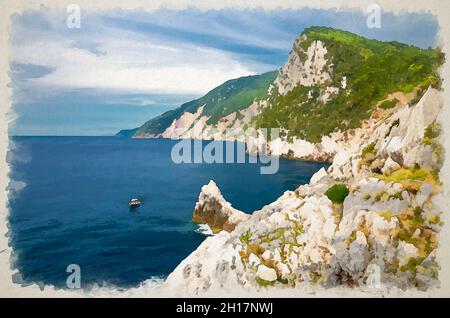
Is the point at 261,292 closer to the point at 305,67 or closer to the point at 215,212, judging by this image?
the point at 215,212

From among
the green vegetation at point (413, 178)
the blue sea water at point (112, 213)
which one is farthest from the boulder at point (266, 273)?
the blue sea water at point (112, 213)

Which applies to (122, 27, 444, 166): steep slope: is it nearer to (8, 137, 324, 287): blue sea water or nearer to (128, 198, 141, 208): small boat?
(8, 137, 324, 287): blue sea water

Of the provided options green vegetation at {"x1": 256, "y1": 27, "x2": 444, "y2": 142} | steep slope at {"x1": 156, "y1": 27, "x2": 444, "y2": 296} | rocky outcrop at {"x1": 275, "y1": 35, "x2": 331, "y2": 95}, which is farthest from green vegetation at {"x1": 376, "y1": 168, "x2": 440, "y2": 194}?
rocky outcrop at {"x1": 275, "y1": 35, "x2": 331, "y2": 95}

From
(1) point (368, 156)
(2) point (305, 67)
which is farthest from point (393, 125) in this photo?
(2) point (305, 67)

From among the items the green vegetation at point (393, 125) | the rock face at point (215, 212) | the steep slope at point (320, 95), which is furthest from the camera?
the steep slope at point (320, 95)

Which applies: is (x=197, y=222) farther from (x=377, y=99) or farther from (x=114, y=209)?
(x=377, y=99)

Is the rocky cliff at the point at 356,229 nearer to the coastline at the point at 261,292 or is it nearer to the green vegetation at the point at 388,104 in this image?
the coastline at the point at 261,292
